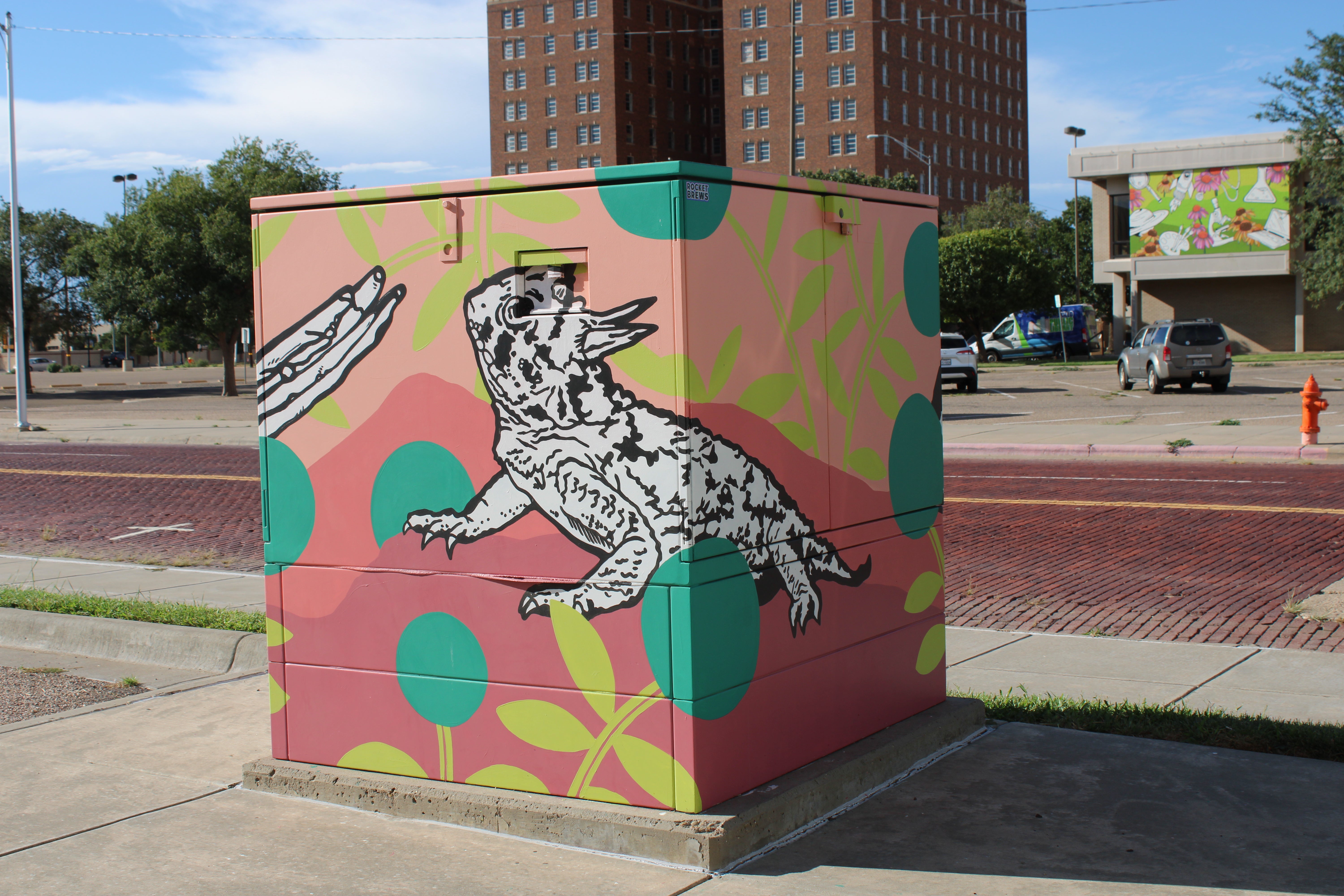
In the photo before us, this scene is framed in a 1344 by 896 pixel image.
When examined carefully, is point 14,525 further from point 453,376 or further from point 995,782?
point 995,782

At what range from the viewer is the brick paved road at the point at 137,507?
1058 centimetres

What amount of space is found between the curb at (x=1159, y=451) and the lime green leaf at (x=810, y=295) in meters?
11.8

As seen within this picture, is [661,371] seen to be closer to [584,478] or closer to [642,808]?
[584,478]

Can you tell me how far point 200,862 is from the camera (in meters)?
3.65

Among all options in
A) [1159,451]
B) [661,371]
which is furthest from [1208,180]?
[661,371]

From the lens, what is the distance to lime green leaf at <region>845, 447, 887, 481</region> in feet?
13.7

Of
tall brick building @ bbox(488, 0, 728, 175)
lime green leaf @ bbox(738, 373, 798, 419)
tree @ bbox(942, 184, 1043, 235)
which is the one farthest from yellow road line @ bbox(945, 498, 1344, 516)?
tall brick building @ bbox(488, 0, 728, 175)

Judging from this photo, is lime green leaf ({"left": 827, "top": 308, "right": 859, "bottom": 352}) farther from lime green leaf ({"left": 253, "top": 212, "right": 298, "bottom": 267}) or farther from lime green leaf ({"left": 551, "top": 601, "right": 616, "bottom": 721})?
lime green leaf ({"left": 253, "top": 212, "right": 298, "bottom": 267})

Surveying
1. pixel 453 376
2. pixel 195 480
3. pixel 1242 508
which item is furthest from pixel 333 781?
pixel 195 480

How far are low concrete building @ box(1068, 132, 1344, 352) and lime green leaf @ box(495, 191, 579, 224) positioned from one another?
169 ft

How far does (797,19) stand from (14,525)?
109877mm

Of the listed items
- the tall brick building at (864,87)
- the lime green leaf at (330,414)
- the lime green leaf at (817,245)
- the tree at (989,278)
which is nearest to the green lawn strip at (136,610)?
the lime green leaf at (330,414)

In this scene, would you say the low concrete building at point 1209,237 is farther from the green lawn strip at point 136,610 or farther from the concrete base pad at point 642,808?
the concrete base pad at point 642,808

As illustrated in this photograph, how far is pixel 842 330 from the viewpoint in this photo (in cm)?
412
